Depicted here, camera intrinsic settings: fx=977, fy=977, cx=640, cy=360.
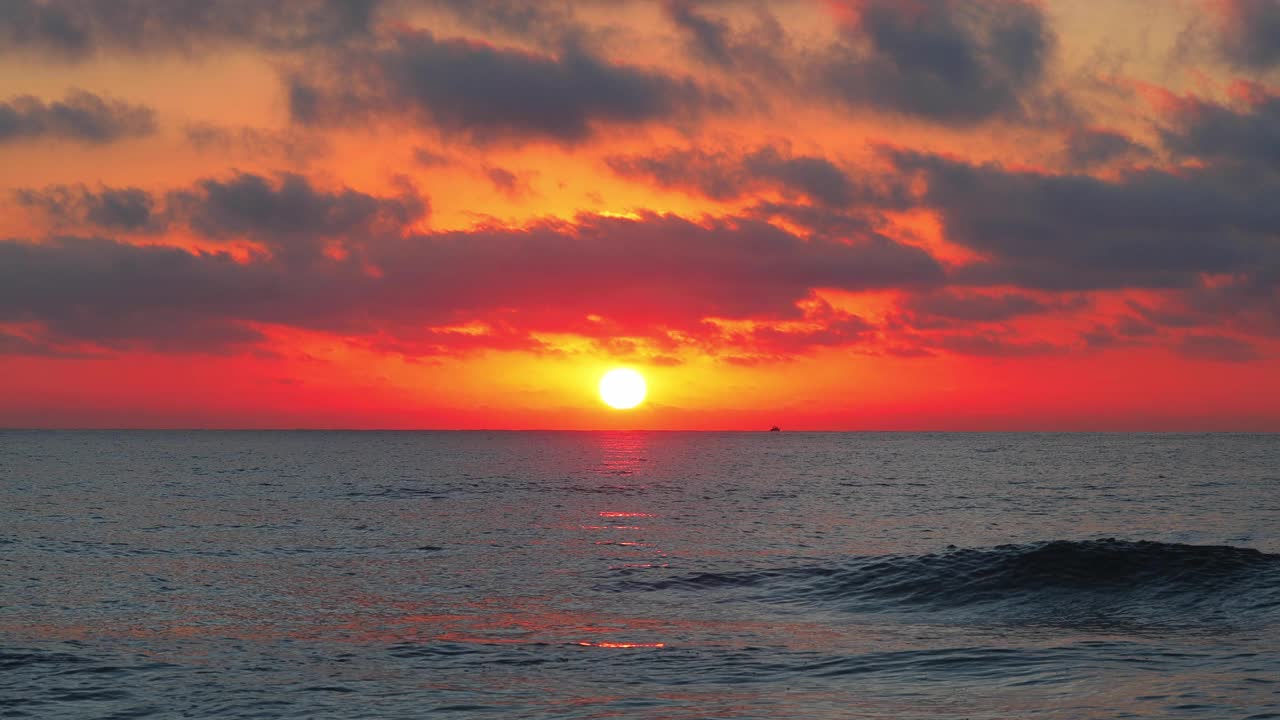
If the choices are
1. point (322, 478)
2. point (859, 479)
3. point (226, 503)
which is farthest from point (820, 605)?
point (322, 478)

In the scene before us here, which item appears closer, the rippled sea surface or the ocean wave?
the rippled sea surface

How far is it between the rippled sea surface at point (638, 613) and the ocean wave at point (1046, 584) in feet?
0.48

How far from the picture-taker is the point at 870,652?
2575cm

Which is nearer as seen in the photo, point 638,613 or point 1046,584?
point 638,613

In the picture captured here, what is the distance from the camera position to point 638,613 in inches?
1275

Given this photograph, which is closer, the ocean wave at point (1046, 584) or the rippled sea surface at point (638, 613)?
the rippled sea surface at point (638, 613)

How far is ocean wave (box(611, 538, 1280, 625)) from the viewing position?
32.2 metres

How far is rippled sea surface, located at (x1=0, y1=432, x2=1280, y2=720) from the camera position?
20969mm

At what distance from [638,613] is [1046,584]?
15.7m

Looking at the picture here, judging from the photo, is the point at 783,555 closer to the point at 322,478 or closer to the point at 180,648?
the point at 180,648

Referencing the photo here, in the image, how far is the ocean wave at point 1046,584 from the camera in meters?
32.2

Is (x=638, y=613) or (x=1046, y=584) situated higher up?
(x=1046, y=584)

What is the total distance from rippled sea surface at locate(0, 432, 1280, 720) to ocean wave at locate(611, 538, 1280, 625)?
15cm

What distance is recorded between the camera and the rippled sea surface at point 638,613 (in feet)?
68.8
